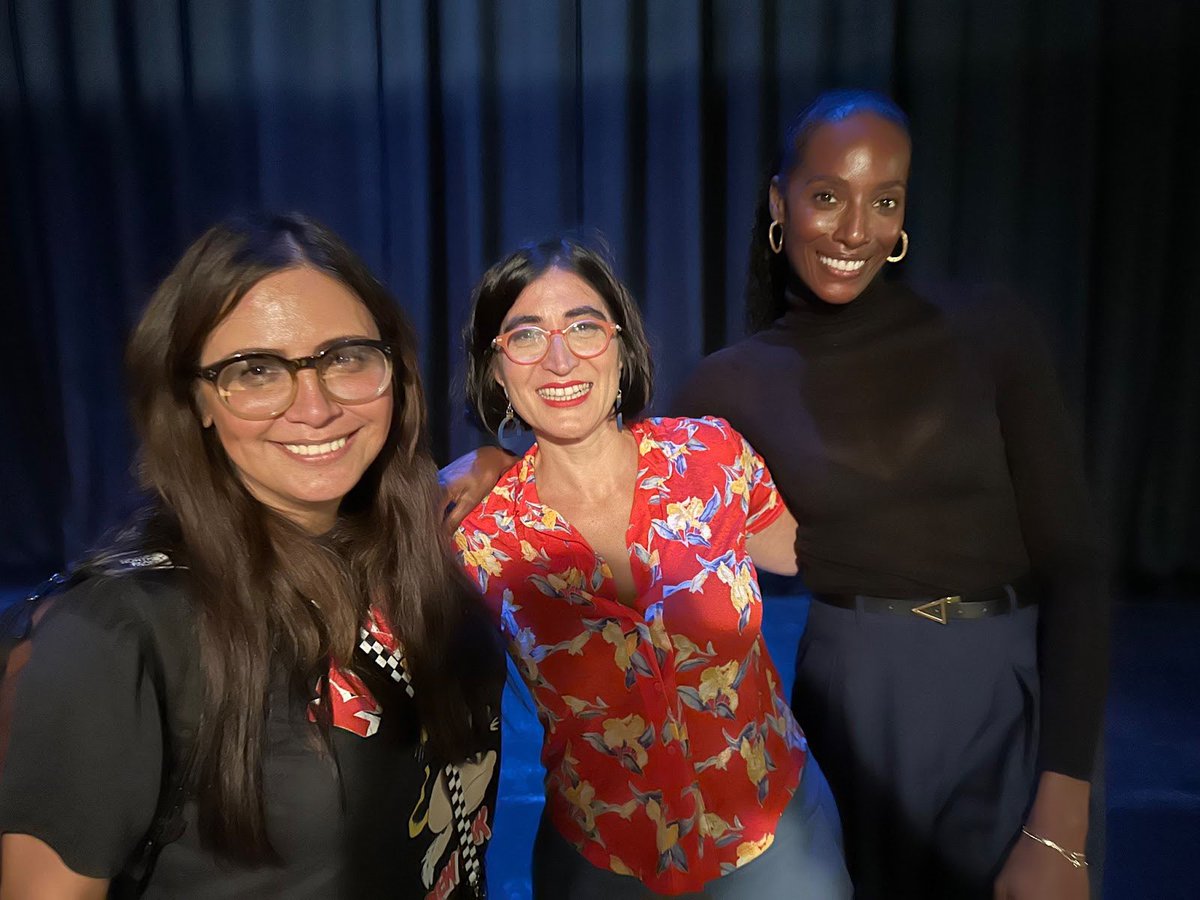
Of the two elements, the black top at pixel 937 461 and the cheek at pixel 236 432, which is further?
the black top at pixel 937 461

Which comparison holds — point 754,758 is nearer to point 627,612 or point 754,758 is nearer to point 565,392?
point 627,612

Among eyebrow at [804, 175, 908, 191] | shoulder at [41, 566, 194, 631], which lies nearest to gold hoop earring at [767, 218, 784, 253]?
eyebrow at [804, 175, 908, 191]

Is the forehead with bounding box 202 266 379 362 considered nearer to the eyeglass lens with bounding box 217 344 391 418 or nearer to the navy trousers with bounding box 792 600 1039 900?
the eyeglass lens with bounding box 217 344 391 418

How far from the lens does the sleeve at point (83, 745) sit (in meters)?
0.72

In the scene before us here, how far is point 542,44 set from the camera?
11.2 feet

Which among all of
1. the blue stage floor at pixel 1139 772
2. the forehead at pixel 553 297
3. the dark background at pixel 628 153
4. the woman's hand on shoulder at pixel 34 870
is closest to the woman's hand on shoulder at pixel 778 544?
the forehead at pixel 553 297

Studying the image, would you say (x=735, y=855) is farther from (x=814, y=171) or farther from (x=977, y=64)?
(x=977, y=64)

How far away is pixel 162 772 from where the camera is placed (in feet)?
2.56

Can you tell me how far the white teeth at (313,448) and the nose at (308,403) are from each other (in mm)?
28

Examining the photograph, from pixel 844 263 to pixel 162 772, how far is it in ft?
3.43

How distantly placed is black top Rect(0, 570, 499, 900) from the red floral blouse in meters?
0.20

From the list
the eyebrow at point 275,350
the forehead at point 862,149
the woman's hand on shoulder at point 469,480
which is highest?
the forehead at point 862,149

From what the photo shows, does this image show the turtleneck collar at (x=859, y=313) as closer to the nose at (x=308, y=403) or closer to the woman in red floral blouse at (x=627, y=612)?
the woman in red floral blouse at (x=627, y=612)

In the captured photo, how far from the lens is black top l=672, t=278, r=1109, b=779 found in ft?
3.71
